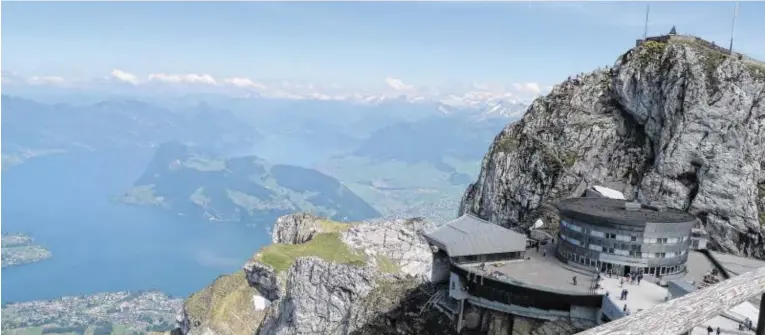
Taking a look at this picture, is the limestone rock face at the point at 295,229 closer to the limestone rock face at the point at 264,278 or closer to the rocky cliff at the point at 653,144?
the limestone rock face at the point at 264,278

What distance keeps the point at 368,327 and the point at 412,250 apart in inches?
1170

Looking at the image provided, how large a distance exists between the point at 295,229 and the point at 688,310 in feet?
346

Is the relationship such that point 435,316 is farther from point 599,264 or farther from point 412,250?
point 412,250

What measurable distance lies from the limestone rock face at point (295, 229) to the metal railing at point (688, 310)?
325ft

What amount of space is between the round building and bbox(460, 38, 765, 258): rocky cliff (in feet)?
85.3

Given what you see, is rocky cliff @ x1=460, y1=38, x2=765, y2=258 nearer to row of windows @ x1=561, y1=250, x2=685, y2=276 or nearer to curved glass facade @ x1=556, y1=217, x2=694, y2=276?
row of windows @ x1=561, y1=250, x2=685, y2=276

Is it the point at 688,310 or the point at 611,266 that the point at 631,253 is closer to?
the point at 611,266

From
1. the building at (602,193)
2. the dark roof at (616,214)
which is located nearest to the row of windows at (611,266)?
the dark roof at (616,214)

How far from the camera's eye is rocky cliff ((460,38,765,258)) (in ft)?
246

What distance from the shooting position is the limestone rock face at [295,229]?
108m

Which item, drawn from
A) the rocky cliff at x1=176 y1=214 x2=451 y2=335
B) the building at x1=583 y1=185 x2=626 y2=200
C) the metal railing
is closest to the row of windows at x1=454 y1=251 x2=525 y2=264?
the rocky cliff at x1=176 y1=214 x2=451 y2=335

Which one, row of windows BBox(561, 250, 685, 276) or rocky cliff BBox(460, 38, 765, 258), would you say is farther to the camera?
rocky cliff BBox(460, 38, 765, 258)

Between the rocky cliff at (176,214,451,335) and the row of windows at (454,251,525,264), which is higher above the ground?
the row of windows at (454,251,525,264)

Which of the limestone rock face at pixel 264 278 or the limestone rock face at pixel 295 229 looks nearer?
the limestone rock face at pixel 264 278
